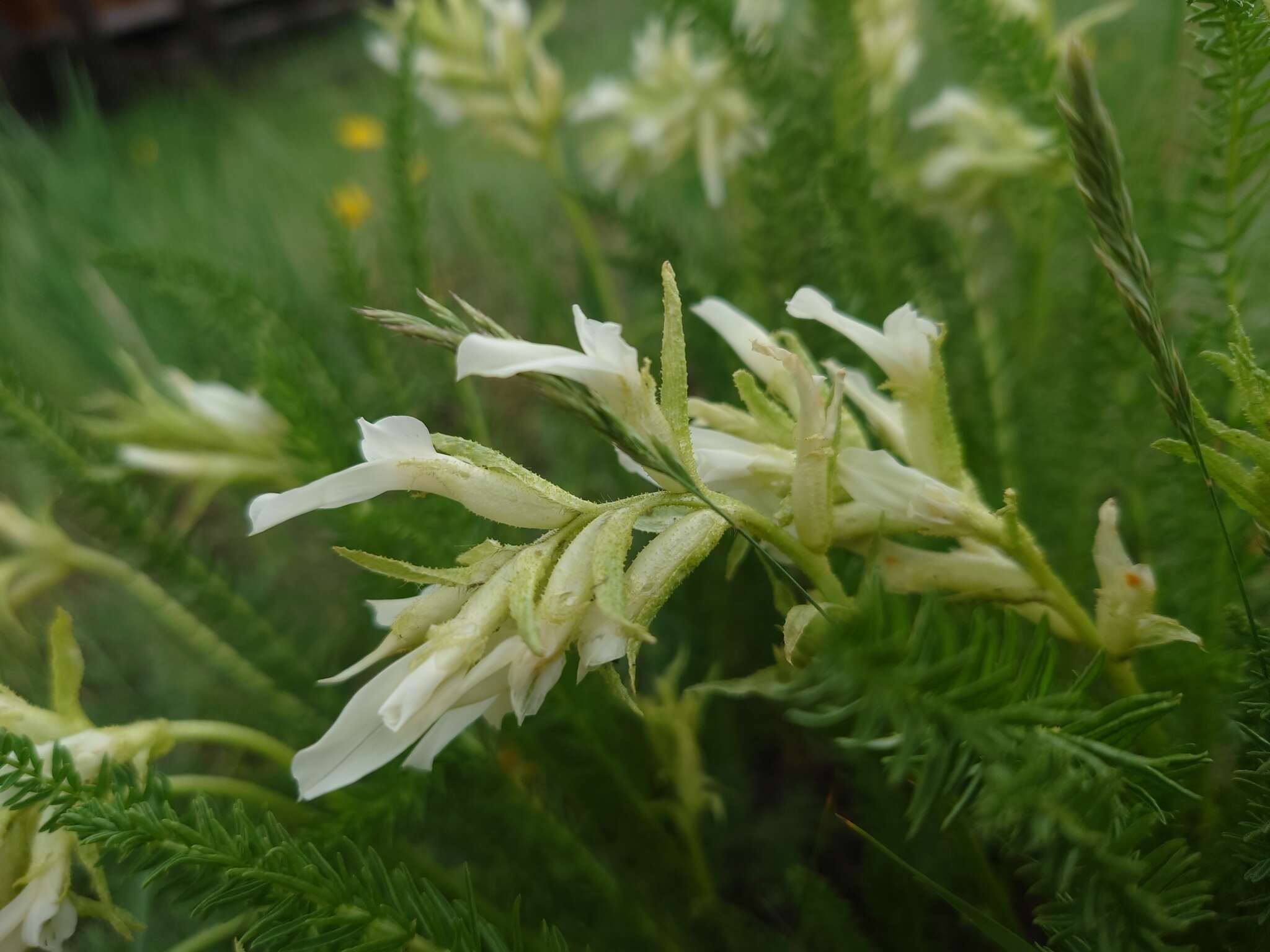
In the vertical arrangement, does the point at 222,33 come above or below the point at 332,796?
below

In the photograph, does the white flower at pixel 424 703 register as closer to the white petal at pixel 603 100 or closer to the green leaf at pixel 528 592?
the green leaf at pixel 528 592

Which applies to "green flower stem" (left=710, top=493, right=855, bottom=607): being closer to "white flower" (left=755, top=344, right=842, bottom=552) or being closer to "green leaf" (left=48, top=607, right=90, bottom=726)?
"white flower" (left=755, top=344, right=842, bottom=552)

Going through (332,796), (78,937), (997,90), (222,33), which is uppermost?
(997,90)

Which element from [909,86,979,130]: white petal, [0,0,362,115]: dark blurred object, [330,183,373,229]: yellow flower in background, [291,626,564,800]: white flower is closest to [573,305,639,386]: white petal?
[291,626,564,800]: white flower

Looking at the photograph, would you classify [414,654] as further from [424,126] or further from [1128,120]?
[424,126]

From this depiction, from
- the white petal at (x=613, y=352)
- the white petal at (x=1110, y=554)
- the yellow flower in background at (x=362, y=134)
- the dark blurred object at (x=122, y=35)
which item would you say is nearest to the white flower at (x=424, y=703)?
the white petal at (x=613, y=352)

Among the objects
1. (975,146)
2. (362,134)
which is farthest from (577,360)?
(362,134)

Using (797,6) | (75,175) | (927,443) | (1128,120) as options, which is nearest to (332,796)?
(927,443)

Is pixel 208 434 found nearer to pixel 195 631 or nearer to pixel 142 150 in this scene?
pixel 195 631
